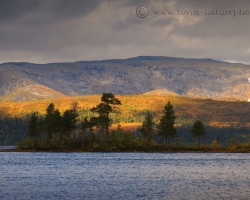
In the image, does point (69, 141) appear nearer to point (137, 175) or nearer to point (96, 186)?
point (137, 175)

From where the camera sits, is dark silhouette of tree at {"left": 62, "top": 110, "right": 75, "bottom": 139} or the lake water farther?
dark silhouette of tree at {"left": 62, "top": 110, "right": 75, "bottom": 139}

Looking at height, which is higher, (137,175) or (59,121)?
(59,121)

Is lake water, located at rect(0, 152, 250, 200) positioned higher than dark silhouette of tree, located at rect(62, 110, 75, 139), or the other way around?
dark silhouette of tree, located at rect(62, 110, 75, 139)

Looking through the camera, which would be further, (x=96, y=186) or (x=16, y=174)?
(x=16, y=174)

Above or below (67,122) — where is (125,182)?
below

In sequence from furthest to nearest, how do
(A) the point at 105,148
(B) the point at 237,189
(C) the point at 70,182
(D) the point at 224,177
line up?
(A) the point at 105,148 → (D) the point at 224,177 → (C) the point at 70,182 → (B) the point at 237,189

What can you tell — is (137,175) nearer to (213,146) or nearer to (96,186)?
(96,186)

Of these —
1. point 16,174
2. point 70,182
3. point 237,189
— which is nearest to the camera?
point 237,189

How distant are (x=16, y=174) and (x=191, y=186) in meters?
36.3

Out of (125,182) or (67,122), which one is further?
(67,122)

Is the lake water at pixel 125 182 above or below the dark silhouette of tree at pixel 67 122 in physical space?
below

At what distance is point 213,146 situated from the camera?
189 metres

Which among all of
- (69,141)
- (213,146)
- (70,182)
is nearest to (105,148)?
(69,141)

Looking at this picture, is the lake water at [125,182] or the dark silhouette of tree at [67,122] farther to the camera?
the dark silhouette of tree at [67,122]
